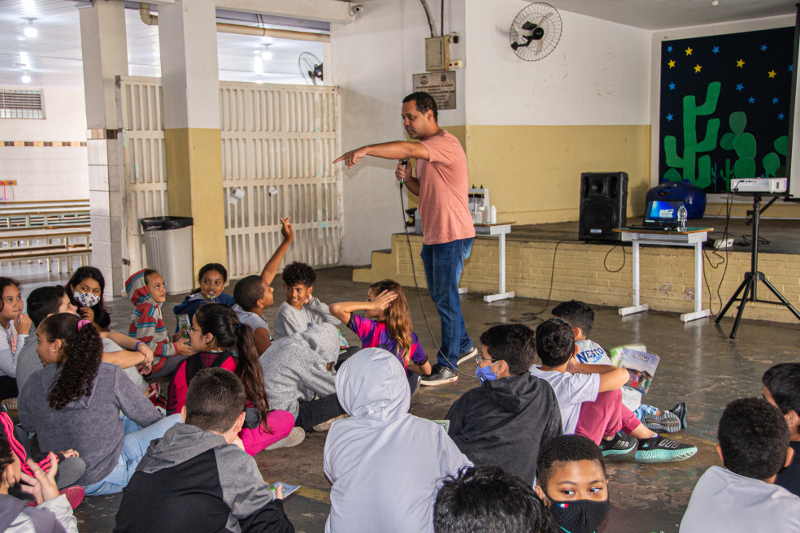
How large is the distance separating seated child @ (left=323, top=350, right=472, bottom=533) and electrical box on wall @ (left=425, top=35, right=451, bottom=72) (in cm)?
665

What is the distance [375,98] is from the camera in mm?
9305

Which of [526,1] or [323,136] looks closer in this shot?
[526,1]

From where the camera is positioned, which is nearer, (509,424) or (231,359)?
(509,424)

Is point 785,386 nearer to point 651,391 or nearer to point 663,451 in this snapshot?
point 663,451

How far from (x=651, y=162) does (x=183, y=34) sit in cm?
737

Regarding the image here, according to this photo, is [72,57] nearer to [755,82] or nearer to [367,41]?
[367,41]

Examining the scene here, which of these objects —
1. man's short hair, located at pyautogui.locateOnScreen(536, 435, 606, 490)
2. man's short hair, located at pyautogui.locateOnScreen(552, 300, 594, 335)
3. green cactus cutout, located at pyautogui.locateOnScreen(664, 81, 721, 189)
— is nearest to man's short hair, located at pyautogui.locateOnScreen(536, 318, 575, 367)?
man's short hair, located at pyautogui.locateOnScreen(552, 300, 594, 335)

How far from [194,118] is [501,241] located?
12.2 ft

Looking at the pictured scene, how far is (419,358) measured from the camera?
397 centimetres

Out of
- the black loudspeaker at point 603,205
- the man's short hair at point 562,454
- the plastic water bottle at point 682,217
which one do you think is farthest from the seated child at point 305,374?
the black loudspeaker at point 603,205

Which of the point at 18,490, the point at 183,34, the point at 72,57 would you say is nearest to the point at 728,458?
the point at 18,490

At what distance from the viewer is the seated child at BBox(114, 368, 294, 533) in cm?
192

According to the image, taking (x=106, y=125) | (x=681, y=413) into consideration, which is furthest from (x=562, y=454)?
(x=106, y=125)

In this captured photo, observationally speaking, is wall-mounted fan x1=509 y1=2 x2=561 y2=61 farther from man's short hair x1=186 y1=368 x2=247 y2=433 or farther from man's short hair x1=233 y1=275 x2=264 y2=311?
man's short hair x1=186 y1=368 x2=247 y2=433
